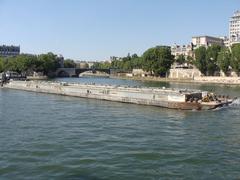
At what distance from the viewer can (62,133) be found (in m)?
26.2

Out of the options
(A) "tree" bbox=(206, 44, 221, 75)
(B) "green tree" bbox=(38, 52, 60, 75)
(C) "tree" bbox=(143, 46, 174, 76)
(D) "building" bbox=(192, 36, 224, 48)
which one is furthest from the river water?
(D) "building" bbox=(192, 36, 224, 48)

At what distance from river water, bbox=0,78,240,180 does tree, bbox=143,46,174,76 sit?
86010 millimetres

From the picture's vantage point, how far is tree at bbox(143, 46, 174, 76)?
401ft

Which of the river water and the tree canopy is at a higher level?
the tree canopy

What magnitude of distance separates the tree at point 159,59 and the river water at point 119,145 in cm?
8601

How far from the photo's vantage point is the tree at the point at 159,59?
122 meters

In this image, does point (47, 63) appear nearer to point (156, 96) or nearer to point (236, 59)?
point (236, 59)

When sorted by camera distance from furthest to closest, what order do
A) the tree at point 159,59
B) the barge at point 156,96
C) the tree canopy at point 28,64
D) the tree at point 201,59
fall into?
the tree canopy at point 28,64 < the tree at point 159,59 < the tree at point 201,59 < the barge at point 156,96

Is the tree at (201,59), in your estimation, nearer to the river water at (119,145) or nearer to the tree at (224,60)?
the tree at (224,60)

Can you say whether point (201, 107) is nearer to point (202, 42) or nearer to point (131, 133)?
point (131, 133)

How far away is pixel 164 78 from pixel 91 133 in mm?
95519

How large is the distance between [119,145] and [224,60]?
87.6m

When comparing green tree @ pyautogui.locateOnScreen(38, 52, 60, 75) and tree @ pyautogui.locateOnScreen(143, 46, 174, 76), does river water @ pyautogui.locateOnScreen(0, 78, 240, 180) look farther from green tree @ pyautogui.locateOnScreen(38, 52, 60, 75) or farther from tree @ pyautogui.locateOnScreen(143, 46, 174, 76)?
green tree @ pyautogui.locateOnScreen(38, 52, 60, 75)

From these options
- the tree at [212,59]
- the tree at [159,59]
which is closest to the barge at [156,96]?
the tree at [212,59]
